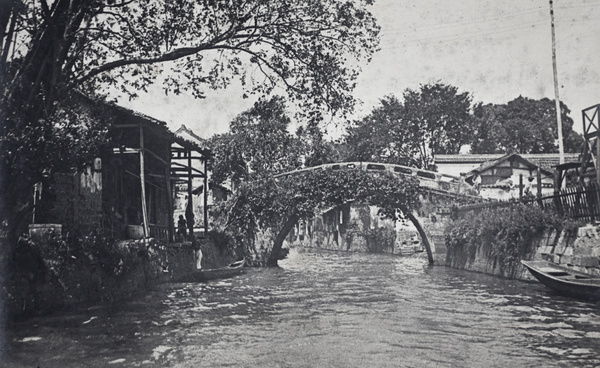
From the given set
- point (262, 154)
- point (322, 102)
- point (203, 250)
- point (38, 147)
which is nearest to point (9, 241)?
point (38, 147)

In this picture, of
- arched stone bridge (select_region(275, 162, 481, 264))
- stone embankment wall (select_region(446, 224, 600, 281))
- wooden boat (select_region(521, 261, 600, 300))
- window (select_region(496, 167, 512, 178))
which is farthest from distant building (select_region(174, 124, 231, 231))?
wooden boat (select_region(521, 261, 600, 300))

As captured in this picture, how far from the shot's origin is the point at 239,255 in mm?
23984

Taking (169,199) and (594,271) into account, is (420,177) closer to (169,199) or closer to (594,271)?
(169,199)

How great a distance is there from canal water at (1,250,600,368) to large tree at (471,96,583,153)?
114 feet

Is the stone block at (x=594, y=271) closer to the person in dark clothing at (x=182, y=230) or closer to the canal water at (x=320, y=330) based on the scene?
the canal water at (x=320, y=330)

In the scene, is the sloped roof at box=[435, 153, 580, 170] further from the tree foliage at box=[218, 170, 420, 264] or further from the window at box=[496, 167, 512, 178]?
the tree foliage at box=[218, 170, 420, 264]

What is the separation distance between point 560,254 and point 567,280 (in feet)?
8.00

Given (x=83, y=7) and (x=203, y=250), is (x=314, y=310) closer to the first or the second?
(x=83, y=7)

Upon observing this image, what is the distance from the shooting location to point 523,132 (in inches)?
1886

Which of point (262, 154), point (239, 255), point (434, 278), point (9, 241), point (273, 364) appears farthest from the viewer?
point (262, 154)

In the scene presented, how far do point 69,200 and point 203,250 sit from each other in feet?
23.3

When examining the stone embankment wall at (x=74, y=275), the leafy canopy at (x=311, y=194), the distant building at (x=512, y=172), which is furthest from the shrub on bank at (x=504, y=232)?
the distant building at (x=512, y=172)

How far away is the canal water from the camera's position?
281 inches

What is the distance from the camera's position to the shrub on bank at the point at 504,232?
15344 millimetres
